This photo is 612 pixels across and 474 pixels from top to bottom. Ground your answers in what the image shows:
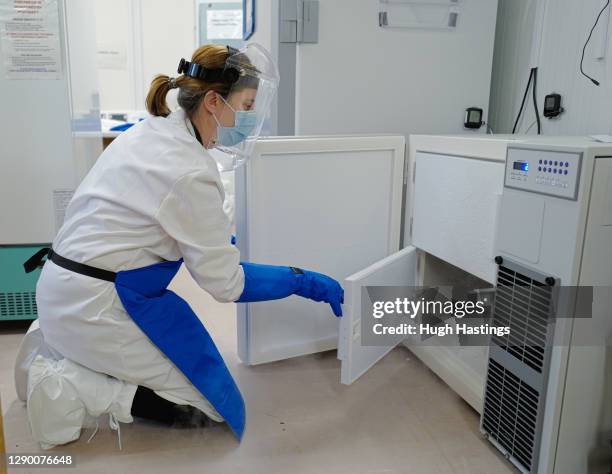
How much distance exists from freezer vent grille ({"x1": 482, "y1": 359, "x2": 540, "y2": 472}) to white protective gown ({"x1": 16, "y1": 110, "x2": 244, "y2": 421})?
2.46 feet

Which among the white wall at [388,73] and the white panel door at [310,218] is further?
the white wall at [388,73]

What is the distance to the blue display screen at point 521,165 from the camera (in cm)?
125

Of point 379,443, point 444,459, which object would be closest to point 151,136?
point 379,443

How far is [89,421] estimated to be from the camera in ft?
5.30

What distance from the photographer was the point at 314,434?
61.9 inches

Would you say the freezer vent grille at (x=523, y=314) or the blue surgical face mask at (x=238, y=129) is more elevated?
the blue surgical face mask at (x=238, y=129)

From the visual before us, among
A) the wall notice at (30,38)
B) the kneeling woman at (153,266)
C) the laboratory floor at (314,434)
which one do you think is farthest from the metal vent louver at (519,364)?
the wall notice at (30,38)

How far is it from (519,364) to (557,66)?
1252 millimetres

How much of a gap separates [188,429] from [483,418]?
0.87m

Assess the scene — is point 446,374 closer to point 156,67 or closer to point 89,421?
point 89,421

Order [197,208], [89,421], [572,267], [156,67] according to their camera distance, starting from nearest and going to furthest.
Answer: [572,267] < [197,208] < [89,421] < [156,67]

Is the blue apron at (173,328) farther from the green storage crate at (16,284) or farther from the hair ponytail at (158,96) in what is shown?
the green storage crate at (16,284)

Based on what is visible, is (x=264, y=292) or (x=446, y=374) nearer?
(x=264, y=292)

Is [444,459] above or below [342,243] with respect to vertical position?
below
